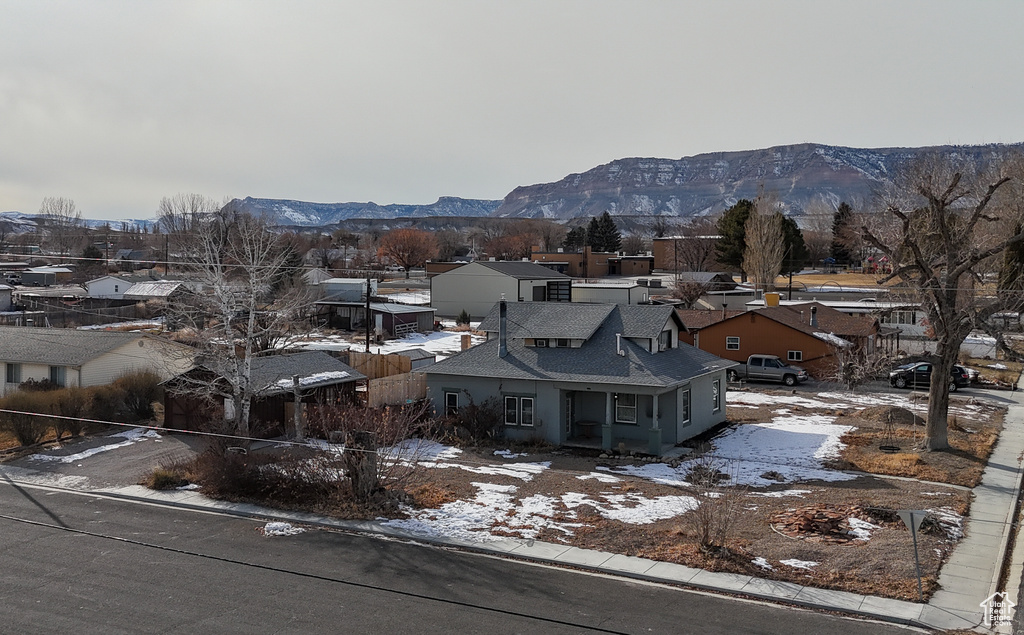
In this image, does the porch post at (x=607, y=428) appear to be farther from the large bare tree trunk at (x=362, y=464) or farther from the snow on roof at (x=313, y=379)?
the snow on roof at (x=313, y=379)

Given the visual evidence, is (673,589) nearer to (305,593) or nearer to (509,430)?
(305,593)

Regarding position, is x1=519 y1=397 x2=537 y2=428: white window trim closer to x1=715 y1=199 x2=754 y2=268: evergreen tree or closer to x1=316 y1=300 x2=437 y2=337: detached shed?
x1=316 y1=300 x2=437 y2=337: detached shed

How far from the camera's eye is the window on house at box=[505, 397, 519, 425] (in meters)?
31.3

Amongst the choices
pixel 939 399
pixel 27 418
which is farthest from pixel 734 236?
pixel 27 418

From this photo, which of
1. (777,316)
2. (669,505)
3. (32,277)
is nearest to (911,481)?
(669,505)

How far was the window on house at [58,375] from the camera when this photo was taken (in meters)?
36.2

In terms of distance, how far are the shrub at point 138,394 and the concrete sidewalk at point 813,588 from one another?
9.18m

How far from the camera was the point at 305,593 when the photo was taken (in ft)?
50.4

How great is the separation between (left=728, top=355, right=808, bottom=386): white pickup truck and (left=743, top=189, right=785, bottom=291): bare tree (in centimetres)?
3859

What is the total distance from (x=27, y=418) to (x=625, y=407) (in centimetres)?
2156

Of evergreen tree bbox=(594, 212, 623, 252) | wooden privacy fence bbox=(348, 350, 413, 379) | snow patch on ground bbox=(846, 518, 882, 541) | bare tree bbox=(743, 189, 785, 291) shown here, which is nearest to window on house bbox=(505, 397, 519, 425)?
wooden privacy fence bbox=(348, 350, 413, 379)

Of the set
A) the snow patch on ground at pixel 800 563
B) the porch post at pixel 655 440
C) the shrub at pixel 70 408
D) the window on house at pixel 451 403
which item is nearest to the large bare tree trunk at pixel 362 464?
the snow patch on ground at pixel 800 563

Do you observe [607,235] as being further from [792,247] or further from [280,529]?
[280,529]

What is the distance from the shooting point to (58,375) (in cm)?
3634
